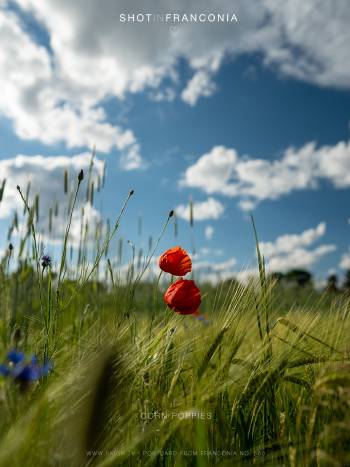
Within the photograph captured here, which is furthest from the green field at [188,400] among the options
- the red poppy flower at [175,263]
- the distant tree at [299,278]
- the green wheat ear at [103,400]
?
the distant tree at [299,278]

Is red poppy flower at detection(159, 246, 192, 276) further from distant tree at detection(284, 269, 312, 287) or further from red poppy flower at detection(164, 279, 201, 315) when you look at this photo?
distant tree at detection(284, 269, 312, 287)

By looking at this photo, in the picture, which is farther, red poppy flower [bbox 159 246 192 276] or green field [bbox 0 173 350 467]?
red poppy flower [bbox 159 246 192 276]

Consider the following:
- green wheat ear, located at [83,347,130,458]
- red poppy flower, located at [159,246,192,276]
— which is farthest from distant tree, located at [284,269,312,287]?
green wheat ear, located at [83,347,130,458]

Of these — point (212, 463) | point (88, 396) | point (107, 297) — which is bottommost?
point (212, 463)

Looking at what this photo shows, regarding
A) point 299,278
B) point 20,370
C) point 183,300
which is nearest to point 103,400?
point 20,370

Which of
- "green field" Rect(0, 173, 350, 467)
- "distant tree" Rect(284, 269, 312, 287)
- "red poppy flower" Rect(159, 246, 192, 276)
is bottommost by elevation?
"green field" Rect(0, 173, 350, 467)

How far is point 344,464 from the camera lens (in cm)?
70

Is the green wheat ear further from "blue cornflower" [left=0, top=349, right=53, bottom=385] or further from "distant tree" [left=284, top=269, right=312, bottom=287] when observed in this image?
"distant tree" [left=284, top=269, right=312, bottom=287]

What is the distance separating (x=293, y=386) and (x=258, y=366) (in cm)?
30

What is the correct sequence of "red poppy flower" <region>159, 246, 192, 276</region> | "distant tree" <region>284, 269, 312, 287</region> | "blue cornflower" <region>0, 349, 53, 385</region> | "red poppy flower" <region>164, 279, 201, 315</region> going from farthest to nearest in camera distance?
1. "distant tree" <region>284, 269, 312, 287</region>
2. "red poppy flower" <region>159, 246, 192, 276</region>
3. "red poppy flower" <region>164, 279, 201, 315</region>
4. "blue cornflower" <region>0, 349, 53, 385</region>

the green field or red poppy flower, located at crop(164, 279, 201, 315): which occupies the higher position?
red poppy flower, located at crop(164, 279, 201, 315)

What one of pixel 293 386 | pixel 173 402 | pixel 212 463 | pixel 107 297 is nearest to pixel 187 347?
pixel 173 402

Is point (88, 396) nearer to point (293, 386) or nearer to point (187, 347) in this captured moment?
point (187, 347)

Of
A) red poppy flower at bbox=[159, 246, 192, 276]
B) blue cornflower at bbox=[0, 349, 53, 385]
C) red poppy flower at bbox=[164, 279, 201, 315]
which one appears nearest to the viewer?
blue cornflower at bbox=[0, 349, 53, 385]
